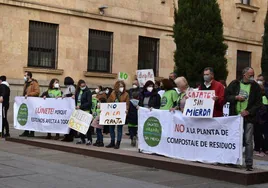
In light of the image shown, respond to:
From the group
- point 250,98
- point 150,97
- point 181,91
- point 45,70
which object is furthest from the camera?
point 45,70

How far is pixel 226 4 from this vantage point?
26.0 meters

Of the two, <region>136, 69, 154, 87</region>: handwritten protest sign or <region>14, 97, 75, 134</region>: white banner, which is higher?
<region>136, 69, 154, 87</region>: handwritten protest sign

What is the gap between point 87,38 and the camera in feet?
69.2

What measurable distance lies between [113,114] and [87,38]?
10.0 m

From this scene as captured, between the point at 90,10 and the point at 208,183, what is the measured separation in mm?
14321

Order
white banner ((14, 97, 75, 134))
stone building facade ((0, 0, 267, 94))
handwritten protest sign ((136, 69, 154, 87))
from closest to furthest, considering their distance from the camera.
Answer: white banner ((14, 97, 75, 134)) < handwritten protest sign ((136, 69, 154, 87)) < stone building facade ((0, 0, 267, 94))

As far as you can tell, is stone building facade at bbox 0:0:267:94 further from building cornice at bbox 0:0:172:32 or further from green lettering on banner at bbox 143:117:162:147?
green lettering on banner at bbox 143:117:162:147

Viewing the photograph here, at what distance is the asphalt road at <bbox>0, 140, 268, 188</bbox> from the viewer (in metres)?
7.99

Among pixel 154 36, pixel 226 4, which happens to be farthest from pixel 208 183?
pixel 226 4

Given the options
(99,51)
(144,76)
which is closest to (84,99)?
(144,76)

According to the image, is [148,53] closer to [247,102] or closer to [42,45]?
[42,45]

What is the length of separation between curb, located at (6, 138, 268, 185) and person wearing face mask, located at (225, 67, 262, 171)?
334 millimetres

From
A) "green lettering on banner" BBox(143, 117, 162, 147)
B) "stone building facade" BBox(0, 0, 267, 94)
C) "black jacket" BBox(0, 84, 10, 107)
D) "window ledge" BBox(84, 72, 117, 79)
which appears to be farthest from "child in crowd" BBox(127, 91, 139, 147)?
"window ledge" BBox(84, 72, 117, 79)

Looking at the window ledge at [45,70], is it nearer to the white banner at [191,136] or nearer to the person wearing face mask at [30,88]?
the person wearing face mask at [30,88]
